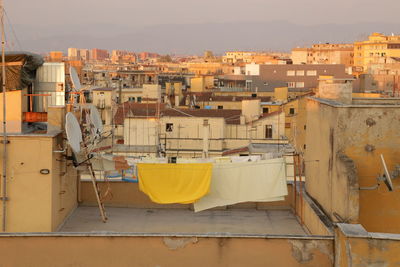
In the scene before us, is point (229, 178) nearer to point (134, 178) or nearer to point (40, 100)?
point (134, 178)

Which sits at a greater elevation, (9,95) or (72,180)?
(9,95)

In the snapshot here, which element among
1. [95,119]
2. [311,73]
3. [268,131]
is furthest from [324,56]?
[95,119]

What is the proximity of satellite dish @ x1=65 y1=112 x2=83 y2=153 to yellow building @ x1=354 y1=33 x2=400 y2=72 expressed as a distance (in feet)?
307

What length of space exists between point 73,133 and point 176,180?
2024mm

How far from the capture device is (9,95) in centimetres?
1141

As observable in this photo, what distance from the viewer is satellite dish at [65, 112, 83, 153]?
1037cm

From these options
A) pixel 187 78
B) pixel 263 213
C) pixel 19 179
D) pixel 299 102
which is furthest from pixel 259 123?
pixel 187 78

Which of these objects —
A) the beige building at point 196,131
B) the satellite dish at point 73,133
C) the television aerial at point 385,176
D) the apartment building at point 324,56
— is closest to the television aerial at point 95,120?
the satellite dish at point 73,133

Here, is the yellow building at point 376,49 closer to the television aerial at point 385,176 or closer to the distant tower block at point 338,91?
the distant tower block at point 338,91

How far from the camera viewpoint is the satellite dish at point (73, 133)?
34.0ft

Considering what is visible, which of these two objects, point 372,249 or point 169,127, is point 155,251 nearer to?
point 372,249

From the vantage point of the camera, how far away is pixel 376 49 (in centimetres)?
10438

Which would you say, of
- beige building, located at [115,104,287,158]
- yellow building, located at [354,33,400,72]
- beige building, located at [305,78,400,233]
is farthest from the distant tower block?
yellow building, located at [354,33,400,72]

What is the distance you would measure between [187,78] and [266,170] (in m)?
65.1
